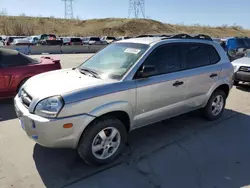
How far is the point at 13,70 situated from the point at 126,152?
3.70m

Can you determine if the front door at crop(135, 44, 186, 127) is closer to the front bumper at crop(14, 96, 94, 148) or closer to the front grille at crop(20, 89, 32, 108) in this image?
the front bumper at crop(14, 96, 94, 148)

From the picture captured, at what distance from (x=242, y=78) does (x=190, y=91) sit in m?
4.53

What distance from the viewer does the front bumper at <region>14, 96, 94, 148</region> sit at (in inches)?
121

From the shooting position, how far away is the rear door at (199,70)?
455 cm

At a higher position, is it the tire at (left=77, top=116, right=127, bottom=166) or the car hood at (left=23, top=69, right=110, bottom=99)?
the car hood at (left=23, top=69, right=110, bottom=99)

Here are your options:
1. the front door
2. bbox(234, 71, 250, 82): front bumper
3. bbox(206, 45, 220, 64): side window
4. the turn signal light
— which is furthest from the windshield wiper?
bbox(234, 71, 250, 82): front bumper

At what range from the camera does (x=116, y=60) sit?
13.5 ft

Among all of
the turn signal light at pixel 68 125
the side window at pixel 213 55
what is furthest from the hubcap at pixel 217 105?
the turn signal light at pixel 68 125

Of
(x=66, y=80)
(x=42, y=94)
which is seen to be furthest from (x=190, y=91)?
(x=42, y=94)

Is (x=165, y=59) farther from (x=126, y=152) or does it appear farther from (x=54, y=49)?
(x=54, y=49)

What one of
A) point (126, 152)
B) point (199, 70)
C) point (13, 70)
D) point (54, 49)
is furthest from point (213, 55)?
point (54, 49)

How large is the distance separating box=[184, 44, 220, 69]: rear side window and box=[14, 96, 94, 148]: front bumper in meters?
2.28

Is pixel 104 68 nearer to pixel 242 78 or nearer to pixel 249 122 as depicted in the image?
pixel 249 122

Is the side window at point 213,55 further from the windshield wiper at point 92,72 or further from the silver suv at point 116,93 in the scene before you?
the windshield wiper at point 92,72
